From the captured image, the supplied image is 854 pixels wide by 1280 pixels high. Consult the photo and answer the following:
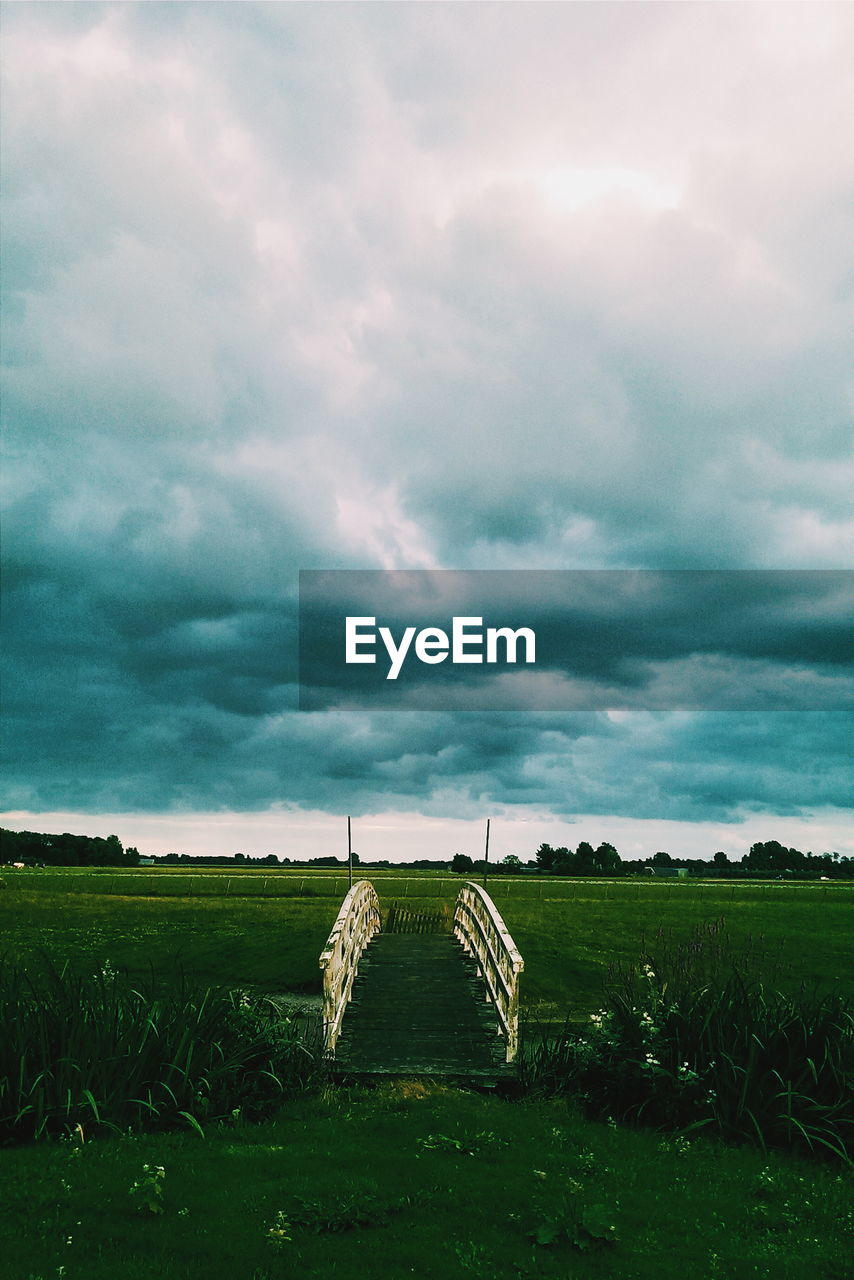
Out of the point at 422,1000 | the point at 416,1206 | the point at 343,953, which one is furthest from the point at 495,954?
the point at 416,1206

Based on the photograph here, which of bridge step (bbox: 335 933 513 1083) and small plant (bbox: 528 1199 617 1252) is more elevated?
small plant (bbox: 528 1199 617 1252)

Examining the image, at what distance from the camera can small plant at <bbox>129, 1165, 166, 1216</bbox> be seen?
7664 mm

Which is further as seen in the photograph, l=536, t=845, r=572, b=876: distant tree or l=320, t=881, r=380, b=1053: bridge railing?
l=536, t=845, r=572, b=876: distant tree

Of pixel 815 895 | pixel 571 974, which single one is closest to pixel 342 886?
pixel 815 895

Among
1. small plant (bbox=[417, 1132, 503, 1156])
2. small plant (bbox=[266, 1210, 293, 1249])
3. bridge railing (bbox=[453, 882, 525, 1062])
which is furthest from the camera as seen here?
bridge railing (bbox=[453, 882, 525, 1062])

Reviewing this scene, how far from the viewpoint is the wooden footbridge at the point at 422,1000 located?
Answer: 46.4 ft

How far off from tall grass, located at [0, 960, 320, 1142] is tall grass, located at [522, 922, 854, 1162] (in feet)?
13.7

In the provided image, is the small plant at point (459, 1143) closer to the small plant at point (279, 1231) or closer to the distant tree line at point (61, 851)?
the small plant at point (279, 1231)

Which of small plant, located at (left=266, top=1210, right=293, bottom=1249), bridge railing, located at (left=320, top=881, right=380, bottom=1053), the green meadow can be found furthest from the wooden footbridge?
small plant, located at (left=266, top=1210, right=293, bottom=1249)

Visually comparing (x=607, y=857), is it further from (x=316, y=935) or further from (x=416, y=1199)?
(x=416, y=1199)

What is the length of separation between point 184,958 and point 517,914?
17.5m

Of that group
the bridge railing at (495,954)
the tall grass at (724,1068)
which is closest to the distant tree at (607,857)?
the bridge railing at (495,954)

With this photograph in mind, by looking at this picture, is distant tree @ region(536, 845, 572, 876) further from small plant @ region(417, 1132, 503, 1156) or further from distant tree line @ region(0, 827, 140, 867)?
small plant @ region(417, 1132, 503, 1156)

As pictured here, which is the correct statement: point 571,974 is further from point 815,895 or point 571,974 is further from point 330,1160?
point 815,895
